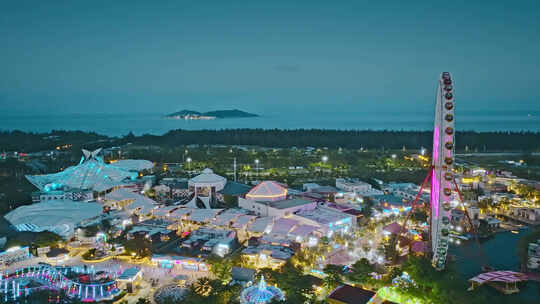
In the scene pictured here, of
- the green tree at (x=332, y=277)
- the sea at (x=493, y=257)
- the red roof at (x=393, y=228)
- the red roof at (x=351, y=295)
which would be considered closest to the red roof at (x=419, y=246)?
the sea at (x=493, y=257)

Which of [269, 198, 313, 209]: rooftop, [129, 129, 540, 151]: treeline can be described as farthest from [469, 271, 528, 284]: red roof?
[129, 129, 540, 151]: treeline

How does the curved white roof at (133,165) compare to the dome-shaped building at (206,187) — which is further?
the curved white roof at (133,165)

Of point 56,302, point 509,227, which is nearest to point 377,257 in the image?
point 509,227

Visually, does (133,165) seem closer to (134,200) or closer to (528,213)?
(134,200)

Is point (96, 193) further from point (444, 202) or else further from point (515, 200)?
point (515, 200)

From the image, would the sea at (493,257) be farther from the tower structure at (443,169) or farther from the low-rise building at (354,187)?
the low-rise building at (354,187)

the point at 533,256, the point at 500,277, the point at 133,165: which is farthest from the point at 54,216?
the point at 533,256

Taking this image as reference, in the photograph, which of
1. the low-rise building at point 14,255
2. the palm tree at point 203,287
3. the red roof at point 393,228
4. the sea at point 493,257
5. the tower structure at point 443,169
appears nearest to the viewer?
the palm tree at point 203,287

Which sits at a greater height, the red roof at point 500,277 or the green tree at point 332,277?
the green tree at point 332,277
